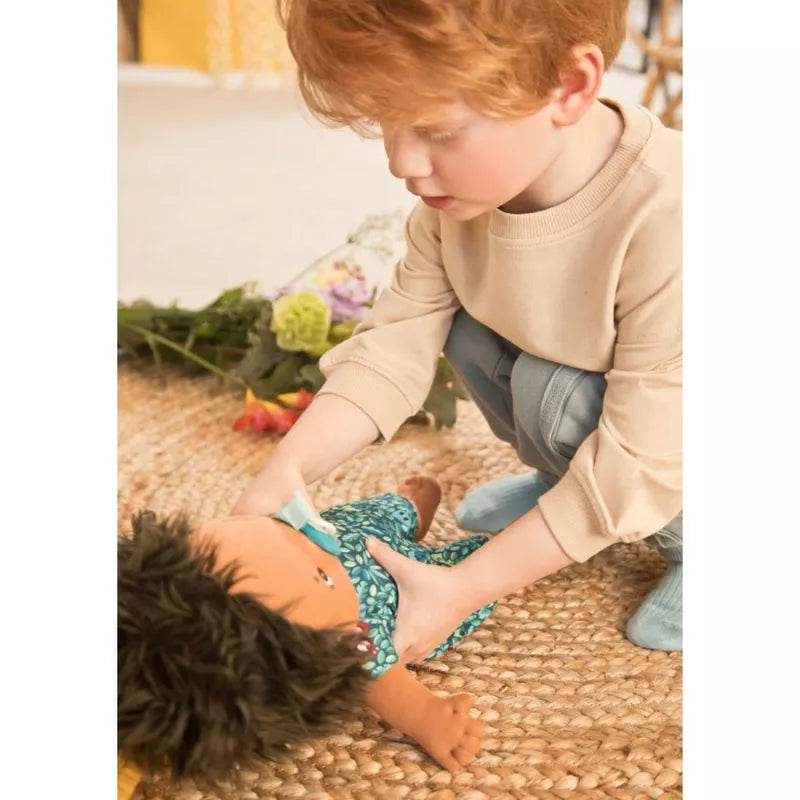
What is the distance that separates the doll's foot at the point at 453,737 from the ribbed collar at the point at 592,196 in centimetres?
33

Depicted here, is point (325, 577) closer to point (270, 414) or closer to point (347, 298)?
point (270, 414)

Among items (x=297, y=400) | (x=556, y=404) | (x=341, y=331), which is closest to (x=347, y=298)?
(x=341, y=331)

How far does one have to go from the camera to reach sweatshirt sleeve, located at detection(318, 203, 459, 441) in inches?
33.3

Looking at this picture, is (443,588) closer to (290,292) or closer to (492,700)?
(492,700)

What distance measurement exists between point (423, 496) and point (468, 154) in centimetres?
36

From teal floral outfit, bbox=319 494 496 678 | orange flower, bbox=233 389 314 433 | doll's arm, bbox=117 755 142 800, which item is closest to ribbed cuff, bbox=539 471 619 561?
teal floral outfit, bbox=319 494 496 678

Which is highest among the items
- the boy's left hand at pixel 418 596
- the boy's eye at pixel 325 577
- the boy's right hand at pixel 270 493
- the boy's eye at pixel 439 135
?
the boy's eye at pixel 439 135

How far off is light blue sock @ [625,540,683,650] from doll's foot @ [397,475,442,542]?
0.19m

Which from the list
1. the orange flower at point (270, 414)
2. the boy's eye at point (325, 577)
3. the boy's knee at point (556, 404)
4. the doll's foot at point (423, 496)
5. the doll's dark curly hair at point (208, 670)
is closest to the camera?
the doll's dark curly hair at point (208, 670)

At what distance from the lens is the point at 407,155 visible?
0.67m

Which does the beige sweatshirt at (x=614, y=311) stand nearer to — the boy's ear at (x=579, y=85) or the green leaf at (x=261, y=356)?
the boy's ear at (x=579, y=85)

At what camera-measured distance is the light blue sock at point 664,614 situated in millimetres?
841

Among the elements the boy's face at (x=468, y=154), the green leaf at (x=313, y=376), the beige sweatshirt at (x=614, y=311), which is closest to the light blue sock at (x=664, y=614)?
the beige sweatshirt at (x=614, y=311)
